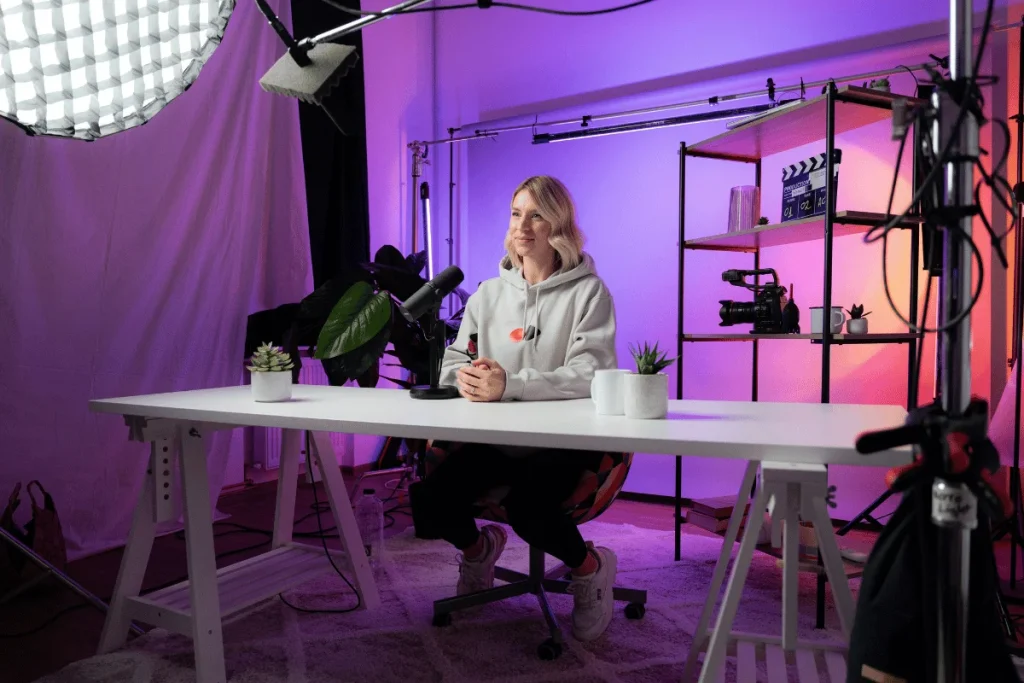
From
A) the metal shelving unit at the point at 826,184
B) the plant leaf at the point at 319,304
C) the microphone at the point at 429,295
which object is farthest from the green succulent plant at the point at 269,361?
the metal shelving unit at the point at 826,184

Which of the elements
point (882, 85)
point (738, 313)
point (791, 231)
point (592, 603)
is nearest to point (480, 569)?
point (592, 603)

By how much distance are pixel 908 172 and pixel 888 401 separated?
95 centimetres

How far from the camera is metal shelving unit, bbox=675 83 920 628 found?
77.5 inches

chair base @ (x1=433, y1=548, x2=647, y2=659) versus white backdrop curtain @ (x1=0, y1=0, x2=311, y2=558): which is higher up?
white backdrop curtain @ (x1=0, y1=0, x2=311, y2=558)

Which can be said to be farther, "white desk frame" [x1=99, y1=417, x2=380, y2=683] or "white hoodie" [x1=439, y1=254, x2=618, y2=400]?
"white hoodie" [x1=439, y1=254, x2=618, y2=400]

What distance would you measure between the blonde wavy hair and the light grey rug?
3.41 feet

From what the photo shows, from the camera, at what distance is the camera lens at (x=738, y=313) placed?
2451 millimetres

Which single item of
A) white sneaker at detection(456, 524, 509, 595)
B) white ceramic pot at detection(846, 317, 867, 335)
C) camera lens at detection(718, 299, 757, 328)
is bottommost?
white sneaker at detection(456, 524, 509, 595)

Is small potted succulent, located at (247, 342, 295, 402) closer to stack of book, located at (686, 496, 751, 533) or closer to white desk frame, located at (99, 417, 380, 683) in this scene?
white desk frame, located at (99, 417, 380, 683)

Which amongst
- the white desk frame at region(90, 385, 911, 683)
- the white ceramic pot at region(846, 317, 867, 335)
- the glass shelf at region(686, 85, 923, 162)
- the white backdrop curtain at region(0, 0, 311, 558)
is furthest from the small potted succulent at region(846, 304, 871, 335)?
the white backdrop curtain at region(0, 0, 311, 558)

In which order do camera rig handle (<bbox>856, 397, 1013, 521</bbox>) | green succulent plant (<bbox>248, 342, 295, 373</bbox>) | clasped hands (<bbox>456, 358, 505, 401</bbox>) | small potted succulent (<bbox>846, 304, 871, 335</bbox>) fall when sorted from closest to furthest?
camera rig handle (<bbox>856, 397, 1013, 521</bbox>) → clasped hands (<bbox>456, 358, 505, 401</bbox>) → green succulent plant (<bbox>248, 342, 295, 373</bbox>) → small potted succulent (<bbox>846, 304, 871, 335</bbox>)

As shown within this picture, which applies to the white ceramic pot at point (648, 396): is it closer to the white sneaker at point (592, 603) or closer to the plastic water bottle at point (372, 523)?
the white sneaker at point (592, 603)

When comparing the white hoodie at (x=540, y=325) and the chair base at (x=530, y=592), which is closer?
the white hoodie at (x=540, y=325)

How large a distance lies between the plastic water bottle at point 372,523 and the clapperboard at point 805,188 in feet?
5.98
